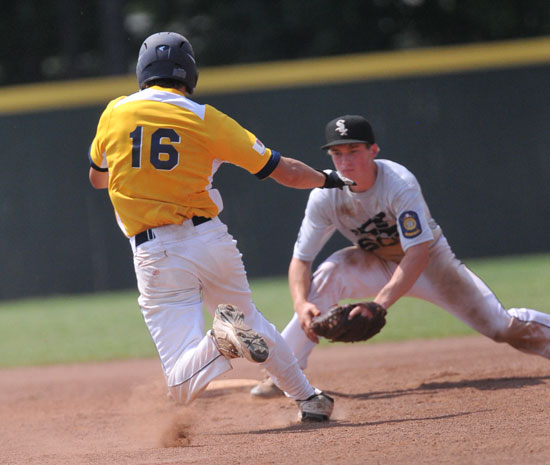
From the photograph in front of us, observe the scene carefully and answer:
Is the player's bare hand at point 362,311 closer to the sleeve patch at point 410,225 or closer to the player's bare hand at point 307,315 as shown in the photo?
the player's bare hand at point 307,315

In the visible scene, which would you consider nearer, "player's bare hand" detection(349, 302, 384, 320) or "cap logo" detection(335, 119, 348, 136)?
"player's bare hand" detection(349, 302, 384, 320)

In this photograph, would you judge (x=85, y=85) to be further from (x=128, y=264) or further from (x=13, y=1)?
(x=13, y=1)

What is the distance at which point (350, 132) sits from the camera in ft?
15.5

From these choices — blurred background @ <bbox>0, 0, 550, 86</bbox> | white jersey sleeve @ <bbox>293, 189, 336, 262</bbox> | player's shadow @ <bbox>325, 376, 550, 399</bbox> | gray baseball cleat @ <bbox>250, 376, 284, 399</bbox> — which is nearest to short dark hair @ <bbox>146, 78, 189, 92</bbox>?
white jersey sleeve @ <bbox>293, 189, 336, 262</bbox>

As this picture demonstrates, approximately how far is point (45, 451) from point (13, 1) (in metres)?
17.8

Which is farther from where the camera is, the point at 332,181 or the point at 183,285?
the point at 332,181

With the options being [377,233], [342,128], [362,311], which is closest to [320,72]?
[377,233]

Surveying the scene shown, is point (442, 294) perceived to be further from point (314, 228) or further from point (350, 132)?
point (350, 132)

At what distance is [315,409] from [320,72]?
27.5 feet

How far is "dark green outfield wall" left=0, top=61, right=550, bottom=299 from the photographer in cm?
1184

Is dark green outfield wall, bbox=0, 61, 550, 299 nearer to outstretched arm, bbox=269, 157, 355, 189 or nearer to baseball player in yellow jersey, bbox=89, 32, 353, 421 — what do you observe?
outstretched arm, bbox=269, 157, 355, 189

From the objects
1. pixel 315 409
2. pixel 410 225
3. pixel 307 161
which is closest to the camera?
pixel 315 409

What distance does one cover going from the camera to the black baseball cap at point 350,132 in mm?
4723

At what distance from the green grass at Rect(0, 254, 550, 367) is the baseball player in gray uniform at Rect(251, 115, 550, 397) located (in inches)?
91.1
